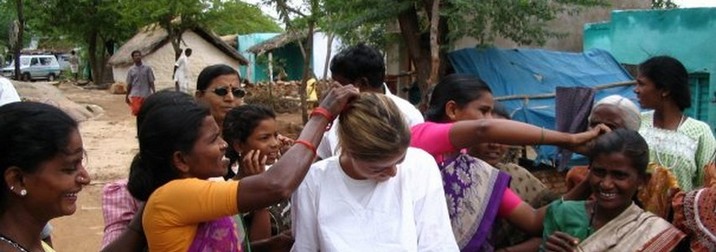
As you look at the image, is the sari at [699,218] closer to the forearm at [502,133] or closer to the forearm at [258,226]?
the forearm at [502,133]

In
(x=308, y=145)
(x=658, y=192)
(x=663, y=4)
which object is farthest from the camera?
(x=663, y=4)

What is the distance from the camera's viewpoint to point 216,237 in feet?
6.35

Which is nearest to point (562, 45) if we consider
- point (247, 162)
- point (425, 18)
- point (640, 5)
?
point (640, 5)

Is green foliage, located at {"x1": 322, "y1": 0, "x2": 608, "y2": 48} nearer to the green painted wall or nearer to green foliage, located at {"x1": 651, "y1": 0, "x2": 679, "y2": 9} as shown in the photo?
the green painted wall

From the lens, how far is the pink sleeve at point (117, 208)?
220cm

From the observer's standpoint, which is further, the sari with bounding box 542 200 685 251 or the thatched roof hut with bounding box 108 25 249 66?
the thatched roof hut with bounding box 108 25 249 66

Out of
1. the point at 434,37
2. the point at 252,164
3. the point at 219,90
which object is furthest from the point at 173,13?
the point at 252,164

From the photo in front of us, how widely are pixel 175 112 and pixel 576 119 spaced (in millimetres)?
1653

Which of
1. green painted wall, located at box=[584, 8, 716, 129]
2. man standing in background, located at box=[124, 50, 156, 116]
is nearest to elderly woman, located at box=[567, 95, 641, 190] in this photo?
green painted wall, located at box=[584, 8, 716, 129]

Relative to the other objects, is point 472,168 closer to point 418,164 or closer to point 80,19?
point 418,164

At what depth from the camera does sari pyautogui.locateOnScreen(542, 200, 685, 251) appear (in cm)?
232

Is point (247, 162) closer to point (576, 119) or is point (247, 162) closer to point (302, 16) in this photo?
point (576, 119)

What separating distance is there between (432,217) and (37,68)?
4188 cm

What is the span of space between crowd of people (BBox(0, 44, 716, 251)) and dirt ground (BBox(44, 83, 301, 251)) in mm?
4246
